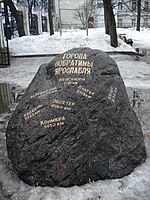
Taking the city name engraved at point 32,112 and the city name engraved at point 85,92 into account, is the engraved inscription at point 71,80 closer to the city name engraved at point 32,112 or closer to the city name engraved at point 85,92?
the city name engraved at point 85,92

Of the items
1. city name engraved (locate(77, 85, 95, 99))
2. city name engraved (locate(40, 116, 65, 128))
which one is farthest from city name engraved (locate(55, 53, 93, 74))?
city name engraved (locate(40, 116, 65, 128))

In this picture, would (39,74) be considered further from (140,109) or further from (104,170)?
(140,109)

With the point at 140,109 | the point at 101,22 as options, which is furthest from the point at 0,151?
the point at 101,22

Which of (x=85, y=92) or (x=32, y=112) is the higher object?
(x=85, y=92)

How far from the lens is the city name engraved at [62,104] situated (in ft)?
Answer: 11.4

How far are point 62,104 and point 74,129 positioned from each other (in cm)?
33

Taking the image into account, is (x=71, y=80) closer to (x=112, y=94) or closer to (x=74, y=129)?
(x=112, y=94)

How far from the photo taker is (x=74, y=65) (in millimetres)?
3838

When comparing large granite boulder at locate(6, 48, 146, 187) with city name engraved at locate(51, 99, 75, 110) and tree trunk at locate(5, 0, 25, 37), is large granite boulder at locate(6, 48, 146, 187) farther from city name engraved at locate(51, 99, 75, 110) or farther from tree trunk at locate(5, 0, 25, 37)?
tree trunk at locate(5, 0, 25, 37)

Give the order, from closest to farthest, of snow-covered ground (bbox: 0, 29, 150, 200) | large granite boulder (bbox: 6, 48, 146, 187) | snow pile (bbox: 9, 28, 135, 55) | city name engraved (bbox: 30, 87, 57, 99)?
snow-covered ground (bbox: 0, 29, 150, 200)
large granite boulder (bbox: 6, 48, 146, 187)
city name engraved (bbox: 30, 87, 57, 99)
snow pile (bbox: 9, 28, 135, 55)

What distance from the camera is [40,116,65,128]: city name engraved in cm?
339

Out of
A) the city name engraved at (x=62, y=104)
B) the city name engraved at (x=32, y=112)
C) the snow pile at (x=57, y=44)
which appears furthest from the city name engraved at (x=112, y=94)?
the snow pile at (x=57, y=44)

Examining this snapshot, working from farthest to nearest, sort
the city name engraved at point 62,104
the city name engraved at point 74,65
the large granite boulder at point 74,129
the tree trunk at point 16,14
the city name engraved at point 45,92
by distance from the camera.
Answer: the tree trunk at point 16,14, the city name engraved at point 74,65, the city name engraved at point 45,92, the city name engraved at point 62,104, the large granite boulder at point 74,129

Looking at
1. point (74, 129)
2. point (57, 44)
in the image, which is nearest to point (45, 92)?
point (74, 129)
